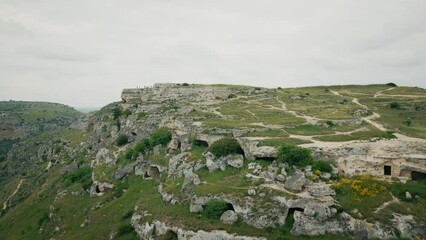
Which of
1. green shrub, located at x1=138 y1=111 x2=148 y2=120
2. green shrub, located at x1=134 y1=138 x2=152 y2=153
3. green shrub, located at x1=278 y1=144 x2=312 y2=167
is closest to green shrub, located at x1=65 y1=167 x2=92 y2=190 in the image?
green shrub, located at x1=134 y1=138 x2=152 y2=153

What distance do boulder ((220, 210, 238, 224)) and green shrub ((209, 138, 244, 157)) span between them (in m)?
13.3

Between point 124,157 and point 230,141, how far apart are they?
31.4 metres

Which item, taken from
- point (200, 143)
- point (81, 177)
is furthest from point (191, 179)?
point (81, 177)

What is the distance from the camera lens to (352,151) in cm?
4856

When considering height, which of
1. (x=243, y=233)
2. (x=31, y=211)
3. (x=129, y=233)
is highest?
(x=243, y=233)

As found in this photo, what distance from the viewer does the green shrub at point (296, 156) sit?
47.6 metres

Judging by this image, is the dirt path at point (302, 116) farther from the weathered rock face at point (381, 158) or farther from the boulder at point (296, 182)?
the boulder at point (296, 182)

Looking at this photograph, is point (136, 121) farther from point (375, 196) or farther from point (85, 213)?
point (375, 196)

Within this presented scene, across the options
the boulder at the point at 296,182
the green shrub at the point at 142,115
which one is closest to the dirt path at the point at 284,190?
the boulder at the point at 296,182

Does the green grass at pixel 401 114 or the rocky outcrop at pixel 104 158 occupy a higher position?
the green grass at pixel 401 114

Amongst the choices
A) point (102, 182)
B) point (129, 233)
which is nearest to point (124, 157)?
point (102, 182)

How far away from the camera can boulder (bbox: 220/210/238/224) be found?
1658 inches

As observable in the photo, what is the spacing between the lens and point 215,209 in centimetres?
4369

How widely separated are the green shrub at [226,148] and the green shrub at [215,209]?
11508mm
